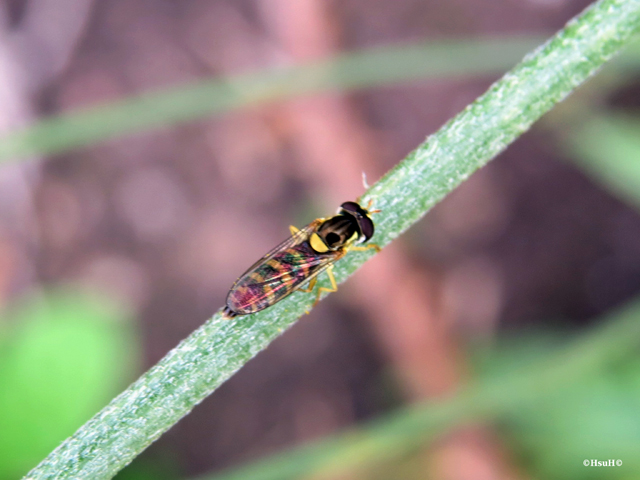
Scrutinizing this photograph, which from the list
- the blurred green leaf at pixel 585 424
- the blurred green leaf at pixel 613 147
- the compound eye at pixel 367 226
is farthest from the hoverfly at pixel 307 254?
the blurred green leaf at pixel 613 147

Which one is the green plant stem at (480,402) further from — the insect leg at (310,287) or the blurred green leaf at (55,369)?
the insect leg at (310,287)

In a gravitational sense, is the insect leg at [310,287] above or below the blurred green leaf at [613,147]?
below

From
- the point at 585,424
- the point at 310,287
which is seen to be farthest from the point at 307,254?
the point at 585,424

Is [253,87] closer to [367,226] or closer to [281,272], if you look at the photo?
[281,272]

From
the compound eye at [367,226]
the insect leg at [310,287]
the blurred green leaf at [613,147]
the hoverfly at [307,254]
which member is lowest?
the insect leg at [310,287]

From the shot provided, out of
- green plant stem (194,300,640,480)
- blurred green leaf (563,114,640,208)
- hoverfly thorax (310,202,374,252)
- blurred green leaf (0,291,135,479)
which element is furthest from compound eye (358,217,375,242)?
blurred green leaf (563,114,640,208)

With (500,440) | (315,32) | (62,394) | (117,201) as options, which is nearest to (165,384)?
(62,394)
